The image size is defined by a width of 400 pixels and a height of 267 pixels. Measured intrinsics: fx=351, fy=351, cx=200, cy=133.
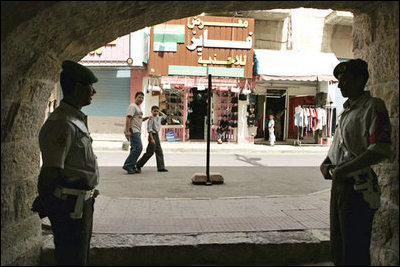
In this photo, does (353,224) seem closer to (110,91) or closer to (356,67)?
(356,67)

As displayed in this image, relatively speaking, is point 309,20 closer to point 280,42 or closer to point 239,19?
point 280,42

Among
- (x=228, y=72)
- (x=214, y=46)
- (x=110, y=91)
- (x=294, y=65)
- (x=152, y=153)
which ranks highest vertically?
(x=214, y=46)

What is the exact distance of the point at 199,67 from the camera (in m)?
16.2

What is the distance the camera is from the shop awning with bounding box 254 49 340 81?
16000mm

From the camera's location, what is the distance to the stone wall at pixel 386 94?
2891mm

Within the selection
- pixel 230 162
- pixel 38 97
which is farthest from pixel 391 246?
pixel 230 162

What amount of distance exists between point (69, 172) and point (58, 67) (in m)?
Answer: 1.31

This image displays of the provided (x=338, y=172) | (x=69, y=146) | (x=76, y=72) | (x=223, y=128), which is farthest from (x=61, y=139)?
(x=223, y=128)

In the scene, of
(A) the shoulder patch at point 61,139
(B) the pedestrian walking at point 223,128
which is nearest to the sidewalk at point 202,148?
(B) the pedestrian walking at point 223,128

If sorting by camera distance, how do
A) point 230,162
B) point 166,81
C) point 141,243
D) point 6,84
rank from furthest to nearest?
point 166,81, point 230,162, point 141,243, point 6,84

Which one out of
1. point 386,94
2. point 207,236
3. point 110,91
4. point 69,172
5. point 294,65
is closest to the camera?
point 69,172

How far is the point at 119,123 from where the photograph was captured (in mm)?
17141

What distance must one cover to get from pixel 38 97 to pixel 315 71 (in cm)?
1497

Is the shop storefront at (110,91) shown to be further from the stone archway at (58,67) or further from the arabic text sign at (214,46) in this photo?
the stone archway at (58,67)
